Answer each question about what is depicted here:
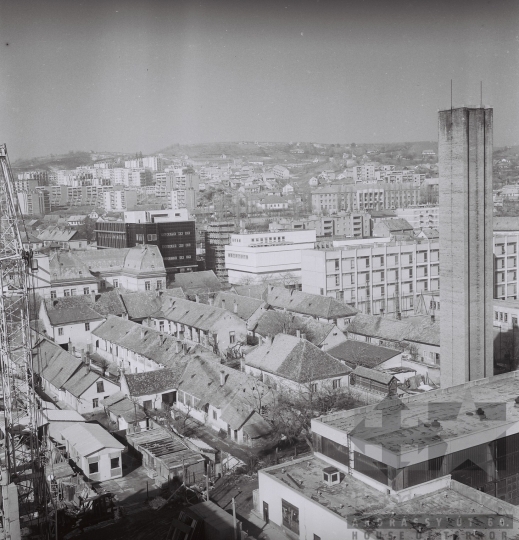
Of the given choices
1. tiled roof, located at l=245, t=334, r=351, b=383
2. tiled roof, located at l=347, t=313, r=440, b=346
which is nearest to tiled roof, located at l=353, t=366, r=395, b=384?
tiled roof, located at l=245, t=334, r=351, b=383

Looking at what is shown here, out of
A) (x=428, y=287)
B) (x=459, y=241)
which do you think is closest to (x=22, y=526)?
(x=459, y=241)

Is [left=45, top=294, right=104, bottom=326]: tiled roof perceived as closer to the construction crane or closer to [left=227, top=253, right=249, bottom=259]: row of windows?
the construction crane

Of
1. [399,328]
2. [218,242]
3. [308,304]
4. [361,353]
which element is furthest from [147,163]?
[361,353]

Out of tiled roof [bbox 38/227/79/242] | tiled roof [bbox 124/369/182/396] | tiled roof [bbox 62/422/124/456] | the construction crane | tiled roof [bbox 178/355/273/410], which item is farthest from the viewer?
tiled roof [bbox 38/227/79/242]

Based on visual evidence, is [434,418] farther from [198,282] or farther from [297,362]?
[198,282]

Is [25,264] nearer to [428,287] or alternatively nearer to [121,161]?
[428,287]
